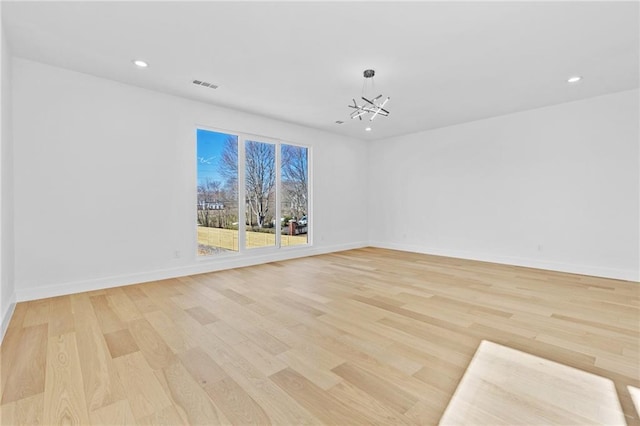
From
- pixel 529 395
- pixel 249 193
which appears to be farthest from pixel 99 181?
pixel 529 395

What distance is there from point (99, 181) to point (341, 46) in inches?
135

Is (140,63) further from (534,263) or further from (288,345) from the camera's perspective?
(534,263)

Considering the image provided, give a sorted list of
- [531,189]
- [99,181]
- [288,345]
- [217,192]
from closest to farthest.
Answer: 1. [288,345]
2. [99,181]
3. [217,192]
4. [531,189]

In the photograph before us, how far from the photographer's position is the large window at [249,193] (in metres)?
4.94

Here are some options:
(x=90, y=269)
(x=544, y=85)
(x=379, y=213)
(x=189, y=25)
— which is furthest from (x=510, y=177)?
(x=90, y=269)

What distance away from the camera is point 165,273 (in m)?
4.33

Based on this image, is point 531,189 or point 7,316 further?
point 531,189

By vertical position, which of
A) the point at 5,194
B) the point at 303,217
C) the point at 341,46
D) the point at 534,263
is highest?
the point at 341,46

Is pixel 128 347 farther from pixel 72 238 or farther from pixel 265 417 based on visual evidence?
pixel 72 238

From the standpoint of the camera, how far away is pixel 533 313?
9.77ft

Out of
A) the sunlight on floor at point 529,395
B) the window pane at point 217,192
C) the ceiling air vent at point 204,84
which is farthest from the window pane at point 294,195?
the sunlight on floor at point 529,395

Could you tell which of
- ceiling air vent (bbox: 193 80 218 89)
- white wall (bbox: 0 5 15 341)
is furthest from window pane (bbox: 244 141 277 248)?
white wall (bbox: 0 5 15 341)

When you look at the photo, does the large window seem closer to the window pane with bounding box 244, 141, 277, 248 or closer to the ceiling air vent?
the window pane with bounding box 244, 141, 277, 248

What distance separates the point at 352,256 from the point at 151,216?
3769 millimetres
